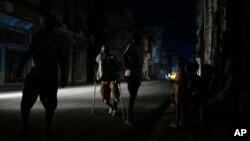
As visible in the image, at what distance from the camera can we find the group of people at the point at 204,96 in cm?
729

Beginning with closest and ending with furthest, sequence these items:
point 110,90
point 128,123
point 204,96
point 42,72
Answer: point 42,72 < point 128,123 < point 204,96 < point 110,90

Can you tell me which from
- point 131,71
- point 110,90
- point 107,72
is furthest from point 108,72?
point 131,71

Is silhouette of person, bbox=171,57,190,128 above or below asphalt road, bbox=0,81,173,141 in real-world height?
above

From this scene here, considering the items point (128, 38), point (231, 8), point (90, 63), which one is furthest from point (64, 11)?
point (231, 8)

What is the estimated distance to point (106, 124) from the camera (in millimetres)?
9797

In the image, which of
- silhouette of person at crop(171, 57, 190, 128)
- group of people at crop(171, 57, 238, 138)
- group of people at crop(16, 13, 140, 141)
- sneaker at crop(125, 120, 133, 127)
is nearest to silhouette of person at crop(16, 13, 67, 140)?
group of people at crop(16, 13, 140, 141)

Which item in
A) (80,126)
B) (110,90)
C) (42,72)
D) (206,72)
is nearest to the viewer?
(42,72)

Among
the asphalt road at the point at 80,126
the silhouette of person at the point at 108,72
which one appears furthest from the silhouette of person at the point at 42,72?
the silhouette of person at the point at 108,72

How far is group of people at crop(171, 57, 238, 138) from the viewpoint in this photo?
7285 mm

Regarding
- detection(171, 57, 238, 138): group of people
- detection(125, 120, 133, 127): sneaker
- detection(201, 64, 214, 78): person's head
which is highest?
detection(201, 64, 214, 78): person's head

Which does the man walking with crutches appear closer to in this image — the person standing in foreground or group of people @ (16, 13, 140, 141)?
the person standing in foreground

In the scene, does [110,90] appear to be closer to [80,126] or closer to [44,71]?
[80,126]

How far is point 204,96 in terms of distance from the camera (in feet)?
34.5

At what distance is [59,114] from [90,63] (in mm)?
48887
